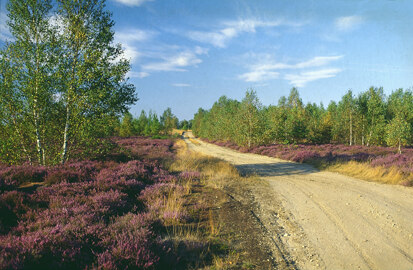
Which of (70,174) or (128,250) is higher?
(70,174)

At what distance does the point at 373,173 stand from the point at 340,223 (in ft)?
26.7

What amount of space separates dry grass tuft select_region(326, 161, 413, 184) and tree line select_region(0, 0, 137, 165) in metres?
14.9

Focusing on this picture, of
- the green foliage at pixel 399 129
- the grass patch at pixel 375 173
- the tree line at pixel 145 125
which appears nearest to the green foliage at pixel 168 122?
the tree line at pixel 145 125

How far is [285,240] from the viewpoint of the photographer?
4961 mm

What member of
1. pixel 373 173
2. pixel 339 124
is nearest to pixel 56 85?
pixel 373 173

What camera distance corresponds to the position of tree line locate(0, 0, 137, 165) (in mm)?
9711

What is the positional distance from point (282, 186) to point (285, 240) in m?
5.32

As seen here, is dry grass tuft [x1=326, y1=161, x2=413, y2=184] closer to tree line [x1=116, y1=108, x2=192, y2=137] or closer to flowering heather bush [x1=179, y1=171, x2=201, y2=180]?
flowering heather bush [x1=179, y1=171, x2=201, y2=180]

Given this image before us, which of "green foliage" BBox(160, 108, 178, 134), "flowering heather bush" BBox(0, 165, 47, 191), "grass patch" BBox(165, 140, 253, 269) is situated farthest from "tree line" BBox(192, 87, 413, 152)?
"green foliage" BBox(160, 108, 178, 134)

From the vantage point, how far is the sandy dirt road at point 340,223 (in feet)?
13.8

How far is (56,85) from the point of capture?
33.3ft

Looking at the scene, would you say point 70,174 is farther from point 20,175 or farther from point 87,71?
point 87,71

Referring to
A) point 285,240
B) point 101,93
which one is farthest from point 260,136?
point 285,240

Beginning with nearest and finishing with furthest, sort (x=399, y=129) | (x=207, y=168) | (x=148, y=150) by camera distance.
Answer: (x=207, y=168) → (x=148, y=150) → (x=399, y=129)
